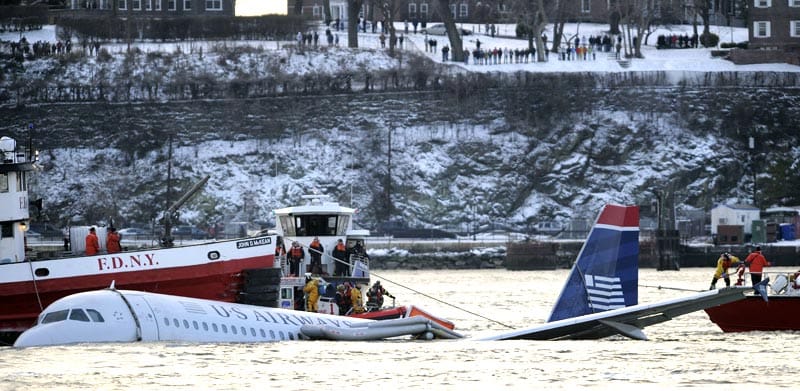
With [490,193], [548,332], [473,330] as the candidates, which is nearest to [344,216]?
[473,330]

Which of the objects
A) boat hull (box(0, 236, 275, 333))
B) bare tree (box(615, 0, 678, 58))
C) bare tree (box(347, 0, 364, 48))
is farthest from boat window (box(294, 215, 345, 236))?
bare tree (box(347, 0, 364, 48))

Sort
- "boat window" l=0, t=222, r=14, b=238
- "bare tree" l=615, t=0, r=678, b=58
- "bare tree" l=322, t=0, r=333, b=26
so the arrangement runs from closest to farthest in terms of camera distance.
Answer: "boat window" l=0, t=222, r=14, b=238
"bare tree" l=615, t=0, r=678, b=58
"bare tree" l=322, t=0, r=333, b=26

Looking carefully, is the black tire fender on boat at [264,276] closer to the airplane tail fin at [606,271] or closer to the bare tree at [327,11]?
the airplane tail fin at [606,271]

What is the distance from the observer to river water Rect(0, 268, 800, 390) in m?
28.6

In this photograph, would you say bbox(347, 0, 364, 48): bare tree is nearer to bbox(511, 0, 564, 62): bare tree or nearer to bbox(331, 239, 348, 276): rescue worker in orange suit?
bbox(511, 0, 564, 62): bare tree

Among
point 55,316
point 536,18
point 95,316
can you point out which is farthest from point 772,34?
point 55,316

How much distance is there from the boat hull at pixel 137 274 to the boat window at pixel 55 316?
471 inches

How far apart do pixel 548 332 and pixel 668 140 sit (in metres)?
86.8

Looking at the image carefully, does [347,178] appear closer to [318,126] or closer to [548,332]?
[318,126]

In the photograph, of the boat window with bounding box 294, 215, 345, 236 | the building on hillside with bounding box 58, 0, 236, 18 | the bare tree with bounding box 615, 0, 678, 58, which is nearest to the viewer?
the boat window with bounding box 294, 215, 345, 236

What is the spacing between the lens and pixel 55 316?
1328 inches

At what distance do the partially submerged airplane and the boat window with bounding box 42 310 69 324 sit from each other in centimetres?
2

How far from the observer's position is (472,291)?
76.4m

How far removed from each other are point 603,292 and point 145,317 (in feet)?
31.7
